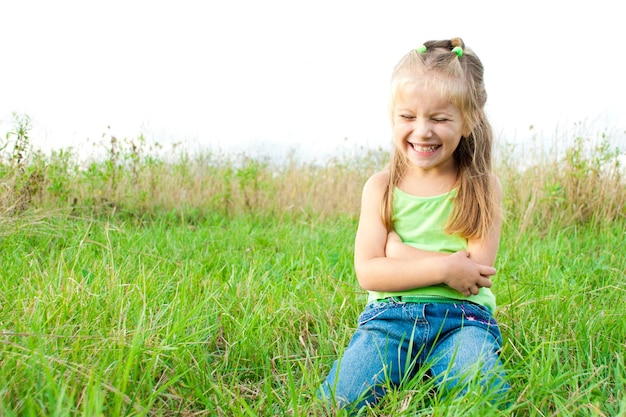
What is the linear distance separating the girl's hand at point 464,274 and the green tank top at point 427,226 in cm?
8

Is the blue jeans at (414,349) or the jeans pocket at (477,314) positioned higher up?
the jeans pocket at (477,314)

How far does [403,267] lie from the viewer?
1767mm

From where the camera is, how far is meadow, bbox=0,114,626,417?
1.45m

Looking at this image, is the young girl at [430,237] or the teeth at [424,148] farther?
the teeth at [424,148]

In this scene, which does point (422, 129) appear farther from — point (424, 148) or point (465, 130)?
point (465, 130)

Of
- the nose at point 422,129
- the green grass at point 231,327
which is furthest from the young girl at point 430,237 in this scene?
the green grass at point 231,327

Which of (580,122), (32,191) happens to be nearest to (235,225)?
(32,191)

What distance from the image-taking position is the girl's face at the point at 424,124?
5.82 ft

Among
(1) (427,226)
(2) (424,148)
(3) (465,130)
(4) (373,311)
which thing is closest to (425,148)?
(2) (424,148)

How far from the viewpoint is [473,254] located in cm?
185

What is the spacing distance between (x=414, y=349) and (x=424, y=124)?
770 millimetres

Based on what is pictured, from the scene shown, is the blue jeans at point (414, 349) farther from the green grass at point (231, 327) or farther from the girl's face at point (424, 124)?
the girl's face at point (424, 124)

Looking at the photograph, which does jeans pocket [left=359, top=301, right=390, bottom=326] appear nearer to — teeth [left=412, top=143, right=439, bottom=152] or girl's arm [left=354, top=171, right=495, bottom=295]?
girl's arm [left=354, top=171, right=495, bottom=295]

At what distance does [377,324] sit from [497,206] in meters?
0.62
